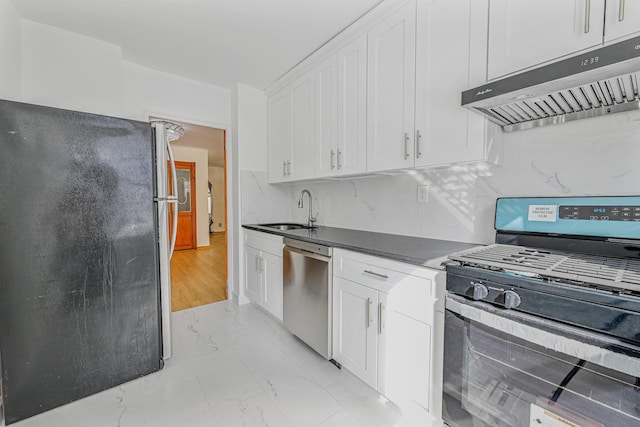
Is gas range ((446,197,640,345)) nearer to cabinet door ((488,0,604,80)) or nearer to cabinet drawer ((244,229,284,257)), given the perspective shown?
cabinet door ((488,0,604,80))

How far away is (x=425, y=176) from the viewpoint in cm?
192

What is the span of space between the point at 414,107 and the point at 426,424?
5.56 feet

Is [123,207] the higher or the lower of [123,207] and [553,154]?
the lower


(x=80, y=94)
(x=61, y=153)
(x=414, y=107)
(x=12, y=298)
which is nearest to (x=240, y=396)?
(x=12, y=298)

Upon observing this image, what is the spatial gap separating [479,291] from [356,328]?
0.85 m

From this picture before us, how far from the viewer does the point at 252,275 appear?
2906 millimetres

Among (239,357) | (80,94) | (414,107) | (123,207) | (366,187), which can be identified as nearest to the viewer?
(414,107)

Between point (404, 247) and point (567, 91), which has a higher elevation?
point (567, 91)

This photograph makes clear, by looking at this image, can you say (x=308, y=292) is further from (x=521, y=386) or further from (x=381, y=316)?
(x=521, y=386)

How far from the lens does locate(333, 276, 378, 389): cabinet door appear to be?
157 cm

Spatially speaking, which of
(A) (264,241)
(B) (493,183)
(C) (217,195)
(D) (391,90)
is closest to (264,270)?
(A) (264,241)

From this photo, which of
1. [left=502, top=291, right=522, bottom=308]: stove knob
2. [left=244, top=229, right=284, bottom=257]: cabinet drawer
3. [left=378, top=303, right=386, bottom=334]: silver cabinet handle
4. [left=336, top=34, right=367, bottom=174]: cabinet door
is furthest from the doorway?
[left=502, top=291, right=522, bottom=308]: stove knob

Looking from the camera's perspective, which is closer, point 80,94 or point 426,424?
point 426,424

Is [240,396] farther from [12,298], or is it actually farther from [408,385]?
[12,298]
